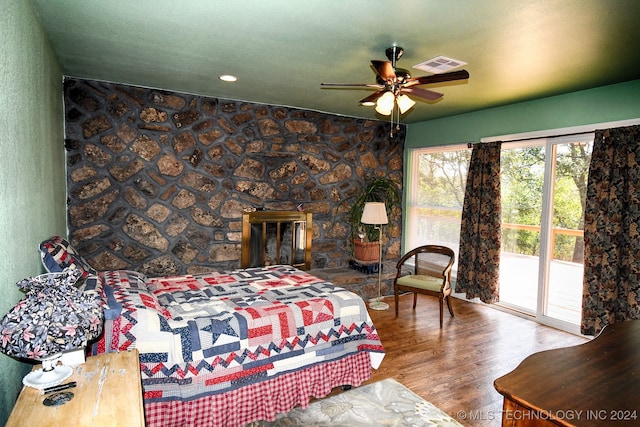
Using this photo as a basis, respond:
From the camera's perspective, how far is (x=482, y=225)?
14.6ft

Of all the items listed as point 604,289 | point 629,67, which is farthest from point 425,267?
point 629,67

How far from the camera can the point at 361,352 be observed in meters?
2.68

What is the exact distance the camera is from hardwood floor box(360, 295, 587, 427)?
2604 mm

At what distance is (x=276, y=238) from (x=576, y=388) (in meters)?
3.73

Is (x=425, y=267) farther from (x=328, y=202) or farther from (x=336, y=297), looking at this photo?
(x=336, y=297)

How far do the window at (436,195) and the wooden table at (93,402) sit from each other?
4.49 meters

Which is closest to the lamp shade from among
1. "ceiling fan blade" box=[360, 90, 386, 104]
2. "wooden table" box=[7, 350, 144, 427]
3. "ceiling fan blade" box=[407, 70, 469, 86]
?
"ceiling fan blade" box=[360, 90, 386, 104]

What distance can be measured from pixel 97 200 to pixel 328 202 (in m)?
2.76

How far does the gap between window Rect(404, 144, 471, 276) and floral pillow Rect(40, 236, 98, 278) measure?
4.39 metres

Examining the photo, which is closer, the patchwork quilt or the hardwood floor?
the patchwork quilt

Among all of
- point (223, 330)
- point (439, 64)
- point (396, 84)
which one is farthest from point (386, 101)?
point (223, 330)

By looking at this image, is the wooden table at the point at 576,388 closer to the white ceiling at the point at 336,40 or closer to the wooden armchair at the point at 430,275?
the white ceiling at the point at 336,40

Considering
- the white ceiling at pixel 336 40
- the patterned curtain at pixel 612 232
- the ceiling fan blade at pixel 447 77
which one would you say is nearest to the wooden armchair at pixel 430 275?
the patterned curtain at pixel 612 232

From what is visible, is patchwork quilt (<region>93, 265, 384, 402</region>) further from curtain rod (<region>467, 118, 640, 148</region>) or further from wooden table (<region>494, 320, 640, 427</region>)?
curtain rod (<region>467, 118, 640, 148</region>)
